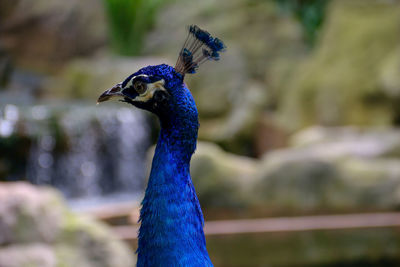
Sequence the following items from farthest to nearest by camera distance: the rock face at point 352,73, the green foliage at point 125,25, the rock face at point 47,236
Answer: the green foliage at point 125,25, the rock face at point 352,73, the rock face at point 47,236

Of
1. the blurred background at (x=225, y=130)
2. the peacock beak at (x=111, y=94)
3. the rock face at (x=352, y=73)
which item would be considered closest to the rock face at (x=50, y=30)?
the blurred background at (x=225, y=130)

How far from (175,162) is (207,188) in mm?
2969

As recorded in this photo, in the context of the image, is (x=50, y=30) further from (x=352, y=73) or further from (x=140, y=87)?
(x=140, y=87)

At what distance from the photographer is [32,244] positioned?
243 cm

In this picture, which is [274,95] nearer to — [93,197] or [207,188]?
[93,197]

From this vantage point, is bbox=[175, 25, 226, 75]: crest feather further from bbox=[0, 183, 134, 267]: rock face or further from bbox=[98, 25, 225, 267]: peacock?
bbox=[0, 183, 134, 267]: rock face

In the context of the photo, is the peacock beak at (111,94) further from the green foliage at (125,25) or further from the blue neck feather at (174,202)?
the green foliage at (125,25)

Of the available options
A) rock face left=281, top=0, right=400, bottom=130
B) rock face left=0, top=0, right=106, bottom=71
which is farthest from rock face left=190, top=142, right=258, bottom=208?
rock face left=0, top=0, right=106, bottom=71

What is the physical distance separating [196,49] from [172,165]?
266mm

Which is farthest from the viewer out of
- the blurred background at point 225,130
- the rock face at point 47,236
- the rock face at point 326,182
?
the rock face at point 326,182

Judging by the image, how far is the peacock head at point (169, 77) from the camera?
1335 millimetres

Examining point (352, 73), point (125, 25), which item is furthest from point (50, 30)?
point (352, 73)

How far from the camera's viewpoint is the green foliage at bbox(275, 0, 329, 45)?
11.2 meters

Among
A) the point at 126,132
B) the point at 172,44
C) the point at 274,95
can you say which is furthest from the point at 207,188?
the point at 172,44
